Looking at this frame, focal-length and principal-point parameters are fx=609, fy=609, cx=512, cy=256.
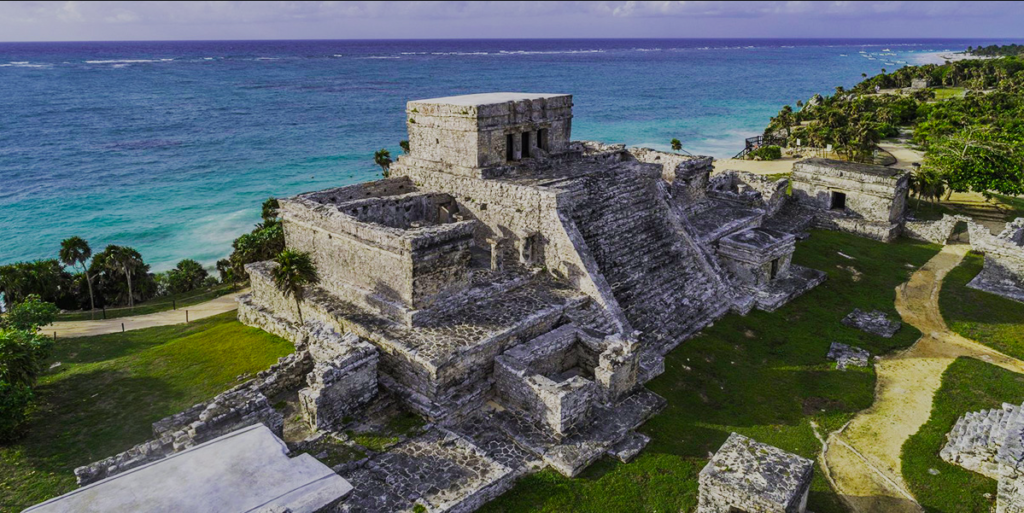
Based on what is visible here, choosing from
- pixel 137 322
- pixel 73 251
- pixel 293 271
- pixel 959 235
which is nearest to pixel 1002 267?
pixel 959 235

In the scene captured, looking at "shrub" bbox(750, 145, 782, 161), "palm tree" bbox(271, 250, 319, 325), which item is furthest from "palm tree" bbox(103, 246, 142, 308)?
"shrub" bbox(750, 145, 782, 161)

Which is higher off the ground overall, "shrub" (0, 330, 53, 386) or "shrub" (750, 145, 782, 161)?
"shrub" (750, 145, 782, 161)

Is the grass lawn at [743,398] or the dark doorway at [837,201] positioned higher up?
the dark doorway at [837,201]

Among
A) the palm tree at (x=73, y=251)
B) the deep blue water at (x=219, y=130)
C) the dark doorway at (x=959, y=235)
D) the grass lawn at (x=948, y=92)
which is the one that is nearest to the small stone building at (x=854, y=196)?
the dark doorway at (x=959, y=235)

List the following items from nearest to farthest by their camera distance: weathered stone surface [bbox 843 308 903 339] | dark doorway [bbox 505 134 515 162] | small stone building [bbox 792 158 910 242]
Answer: weathered stone surface [bbox 843 308 903 339] → dark doorway [bbox 505 134 515 162] → small stone building [bbox 792 158 910 242]

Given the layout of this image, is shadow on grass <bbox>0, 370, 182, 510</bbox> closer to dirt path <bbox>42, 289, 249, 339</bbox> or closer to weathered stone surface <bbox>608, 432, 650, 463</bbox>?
dirt path <bbox>42, 289, 249, 339</bbox>

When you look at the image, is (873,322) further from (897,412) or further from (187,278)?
(187,278)

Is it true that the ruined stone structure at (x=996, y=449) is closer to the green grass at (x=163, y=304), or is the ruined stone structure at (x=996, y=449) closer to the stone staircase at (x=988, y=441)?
the stone staircase at (x=988, y=441)

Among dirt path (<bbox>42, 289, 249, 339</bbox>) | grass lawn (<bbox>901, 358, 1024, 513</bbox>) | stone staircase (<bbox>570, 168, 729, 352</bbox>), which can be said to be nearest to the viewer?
grass lawn (<bbox>901, 358, 1024, 513</bbox>)
